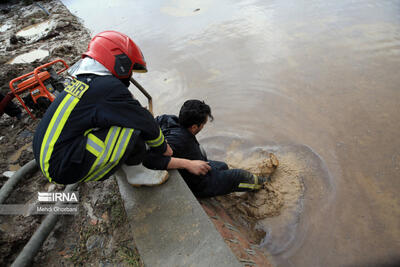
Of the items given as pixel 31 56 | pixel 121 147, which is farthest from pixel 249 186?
pixel 31 56

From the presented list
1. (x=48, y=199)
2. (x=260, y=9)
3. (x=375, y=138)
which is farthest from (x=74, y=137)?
(x=260, y=9)

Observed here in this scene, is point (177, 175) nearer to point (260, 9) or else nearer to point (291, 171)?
point (291, 171)

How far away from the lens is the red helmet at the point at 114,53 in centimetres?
165

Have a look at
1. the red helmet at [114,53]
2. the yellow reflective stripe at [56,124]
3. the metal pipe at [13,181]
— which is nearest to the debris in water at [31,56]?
the metal pipe at [13,181]

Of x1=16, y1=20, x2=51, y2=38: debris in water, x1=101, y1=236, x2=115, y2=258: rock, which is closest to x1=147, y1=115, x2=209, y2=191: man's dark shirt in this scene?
x1=101, y1=236, x2=115, y2=258: rock

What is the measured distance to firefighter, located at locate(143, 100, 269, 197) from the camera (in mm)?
1965

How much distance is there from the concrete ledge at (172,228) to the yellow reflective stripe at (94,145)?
64cm

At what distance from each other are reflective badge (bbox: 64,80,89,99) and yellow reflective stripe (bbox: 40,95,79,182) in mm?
28

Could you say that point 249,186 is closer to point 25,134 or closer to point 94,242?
point 94,242

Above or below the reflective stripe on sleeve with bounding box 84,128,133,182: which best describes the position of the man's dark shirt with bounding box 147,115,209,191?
below

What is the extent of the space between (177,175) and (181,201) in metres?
0.28

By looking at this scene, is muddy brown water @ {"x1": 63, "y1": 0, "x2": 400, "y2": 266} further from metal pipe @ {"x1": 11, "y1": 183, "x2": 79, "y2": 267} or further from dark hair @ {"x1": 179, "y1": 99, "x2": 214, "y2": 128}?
metal pipe @ {"x1": 11, "y1": 183, "x2": 79, "y2": 267}

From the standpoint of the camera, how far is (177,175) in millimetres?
2084

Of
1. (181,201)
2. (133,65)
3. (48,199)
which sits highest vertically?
(133,65)
